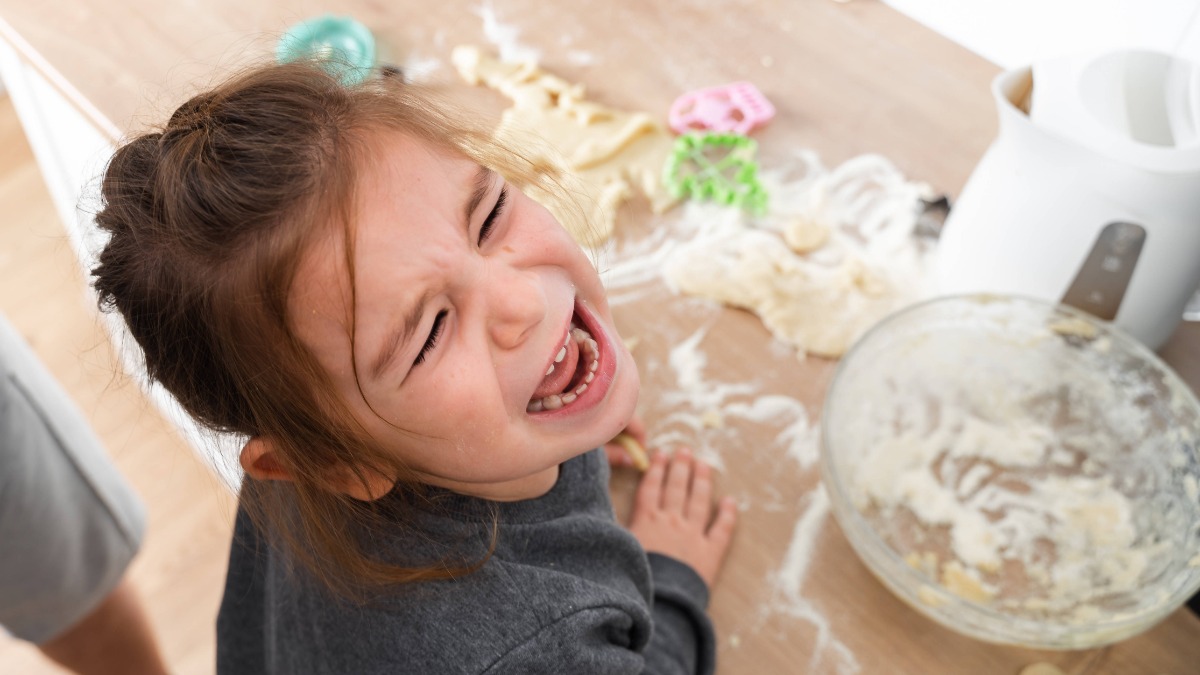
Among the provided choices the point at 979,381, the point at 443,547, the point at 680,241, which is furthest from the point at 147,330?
the point at 979,381

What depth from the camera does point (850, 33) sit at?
1162 millimetres

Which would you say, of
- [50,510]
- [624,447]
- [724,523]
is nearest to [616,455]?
[624,447]

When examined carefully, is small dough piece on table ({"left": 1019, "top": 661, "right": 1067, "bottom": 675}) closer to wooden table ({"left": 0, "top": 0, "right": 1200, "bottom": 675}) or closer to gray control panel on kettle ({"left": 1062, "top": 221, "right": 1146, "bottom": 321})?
wooden table ({"left": 0, "top": 0, "right": 1200, "bottom": 675})

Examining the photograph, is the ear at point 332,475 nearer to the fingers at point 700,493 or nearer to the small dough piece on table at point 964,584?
the fingers at point 700,493

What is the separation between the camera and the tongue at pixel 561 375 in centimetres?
66

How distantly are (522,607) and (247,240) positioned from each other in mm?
319

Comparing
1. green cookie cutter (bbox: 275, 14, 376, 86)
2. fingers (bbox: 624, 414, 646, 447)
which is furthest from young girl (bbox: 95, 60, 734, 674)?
green cookie cutter (bbox: 275, 14, 376, 86)

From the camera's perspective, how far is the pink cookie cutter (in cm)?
106

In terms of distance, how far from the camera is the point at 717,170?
1033mm

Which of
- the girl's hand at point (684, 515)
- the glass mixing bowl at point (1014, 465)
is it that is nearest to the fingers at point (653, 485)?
the girl's hand at point (684, 515)

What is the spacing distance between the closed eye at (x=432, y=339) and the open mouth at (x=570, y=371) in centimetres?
9

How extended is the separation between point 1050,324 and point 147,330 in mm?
756

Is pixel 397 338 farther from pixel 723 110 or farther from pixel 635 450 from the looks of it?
pixel 723 110

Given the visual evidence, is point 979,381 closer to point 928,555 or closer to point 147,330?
point 928,555
